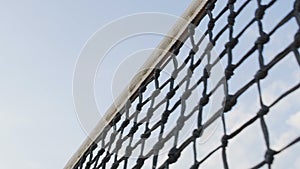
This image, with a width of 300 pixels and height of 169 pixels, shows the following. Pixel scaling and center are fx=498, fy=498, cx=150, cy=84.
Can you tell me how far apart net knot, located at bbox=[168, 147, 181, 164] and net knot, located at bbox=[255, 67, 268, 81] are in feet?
1.01

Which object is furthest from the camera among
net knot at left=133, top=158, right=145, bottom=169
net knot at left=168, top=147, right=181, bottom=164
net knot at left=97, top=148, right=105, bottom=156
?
net knot at left=97, top=148, right=105, bottom=156

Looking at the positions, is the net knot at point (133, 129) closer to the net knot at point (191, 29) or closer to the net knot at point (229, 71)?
the net knot at point (191, 29)

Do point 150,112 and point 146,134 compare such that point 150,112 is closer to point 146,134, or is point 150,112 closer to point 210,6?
point 146,134

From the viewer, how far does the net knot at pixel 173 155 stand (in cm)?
123

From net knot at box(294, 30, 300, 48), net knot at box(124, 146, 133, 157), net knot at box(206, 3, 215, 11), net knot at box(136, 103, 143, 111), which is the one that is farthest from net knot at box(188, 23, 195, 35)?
net knot at box(294, 30, 300, 48)

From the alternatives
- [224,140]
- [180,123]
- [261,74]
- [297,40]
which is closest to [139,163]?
[180,123]

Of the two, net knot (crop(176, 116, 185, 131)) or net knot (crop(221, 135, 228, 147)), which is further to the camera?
net knot (crop(176, 116, 185, 131))

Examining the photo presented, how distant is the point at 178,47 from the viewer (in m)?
1.60

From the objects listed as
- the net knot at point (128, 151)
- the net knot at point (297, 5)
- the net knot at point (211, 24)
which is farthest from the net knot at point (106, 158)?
the net knot at point (297, 5)

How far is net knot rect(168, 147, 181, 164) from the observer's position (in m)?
1.23

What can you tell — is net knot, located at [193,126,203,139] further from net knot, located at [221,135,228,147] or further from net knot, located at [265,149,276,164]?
net knot, located at [265,149,276,164]

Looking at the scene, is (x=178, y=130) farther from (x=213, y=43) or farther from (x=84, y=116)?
(x=84, y=116)

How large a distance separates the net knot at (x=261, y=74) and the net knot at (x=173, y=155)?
309 millimetres

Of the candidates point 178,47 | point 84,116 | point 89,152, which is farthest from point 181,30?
point 89,152
